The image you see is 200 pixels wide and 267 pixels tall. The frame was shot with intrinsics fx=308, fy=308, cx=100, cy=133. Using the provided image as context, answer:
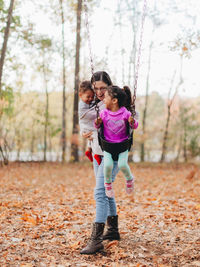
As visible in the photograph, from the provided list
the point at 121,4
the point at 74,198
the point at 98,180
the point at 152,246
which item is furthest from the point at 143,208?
the point at 121,4

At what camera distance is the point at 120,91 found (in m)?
3.21

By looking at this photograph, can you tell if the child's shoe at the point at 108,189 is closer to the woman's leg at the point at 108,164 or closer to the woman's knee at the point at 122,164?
the woman's leg at the point at 108,164

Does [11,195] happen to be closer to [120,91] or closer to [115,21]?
[120,91]

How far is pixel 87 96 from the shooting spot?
11.5 ft

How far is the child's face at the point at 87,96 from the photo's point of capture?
3.48 metres

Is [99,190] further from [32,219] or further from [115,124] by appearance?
[32,219]

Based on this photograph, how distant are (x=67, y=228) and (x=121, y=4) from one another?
17.5m

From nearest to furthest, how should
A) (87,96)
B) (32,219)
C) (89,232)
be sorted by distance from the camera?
(87,96) → (89,232) → (32,219)

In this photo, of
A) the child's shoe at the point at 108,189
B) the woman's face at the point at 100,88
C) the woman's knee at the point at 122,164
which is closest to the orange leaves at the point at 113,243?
the child's shoe at the point at 108,189

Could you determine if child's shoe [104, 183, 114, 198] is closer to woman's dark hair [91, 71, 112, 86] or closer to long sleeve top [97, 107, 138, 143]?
long sleeve top [97, 107, 138, 143]

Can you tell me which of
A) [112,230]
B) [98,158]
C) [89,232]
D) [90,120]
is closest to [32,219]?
[89,232]

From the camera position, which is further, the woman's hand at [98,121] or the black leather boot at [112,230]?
the black leather boot at [112,230]

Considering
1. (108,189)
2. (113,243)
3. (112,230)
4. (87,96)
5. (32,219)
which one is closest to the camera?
(108,189)

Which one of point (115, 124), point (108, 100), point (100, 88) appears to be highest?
point (100, 88)
